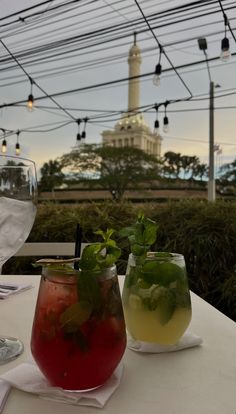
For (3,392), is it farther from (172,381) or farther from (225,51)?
(225,51)

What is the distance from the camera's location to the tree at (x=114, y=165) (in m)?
15.2

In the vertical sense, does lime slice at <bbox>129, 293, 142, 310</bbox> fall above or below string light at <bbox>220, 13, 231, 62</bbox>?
below

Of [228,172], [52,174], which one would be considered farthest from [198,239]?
[52,174]

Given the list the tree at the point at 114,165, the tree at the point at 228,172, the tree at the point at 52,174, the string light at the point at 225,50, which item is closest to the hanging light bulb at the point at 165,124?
the string light at the point at 225,50

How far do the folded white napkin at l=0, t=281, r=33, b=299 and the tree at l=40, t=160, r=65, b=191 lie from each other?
1482 cm

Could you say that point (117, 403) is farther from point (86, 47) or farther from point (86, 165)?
point (86, 165)

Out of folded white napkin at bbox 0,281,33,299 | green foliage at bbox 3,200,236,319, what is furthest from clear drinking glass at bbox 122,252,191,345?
green foliage at bbox 3,200,236,319

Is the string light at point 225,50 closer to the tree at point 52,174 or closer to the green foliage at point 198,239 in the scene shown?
the green foliage at point 198,239

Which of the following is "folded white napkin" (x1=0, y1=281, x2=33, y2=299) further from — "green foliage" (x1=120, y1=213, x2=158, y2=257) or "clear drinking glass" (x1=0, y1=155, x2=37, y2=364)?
"green foliage" (x1=120, y1=213, x2=158, y2=257)

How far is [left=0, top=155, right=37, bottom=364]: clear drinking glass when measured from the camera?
20.7 inches

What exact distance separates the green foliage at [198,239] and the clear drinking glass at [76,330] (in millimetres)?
1043

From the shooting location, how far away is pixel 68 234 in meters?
1.91

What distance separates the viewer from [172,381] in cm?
42

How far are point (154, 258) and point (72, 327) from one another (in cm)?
17
